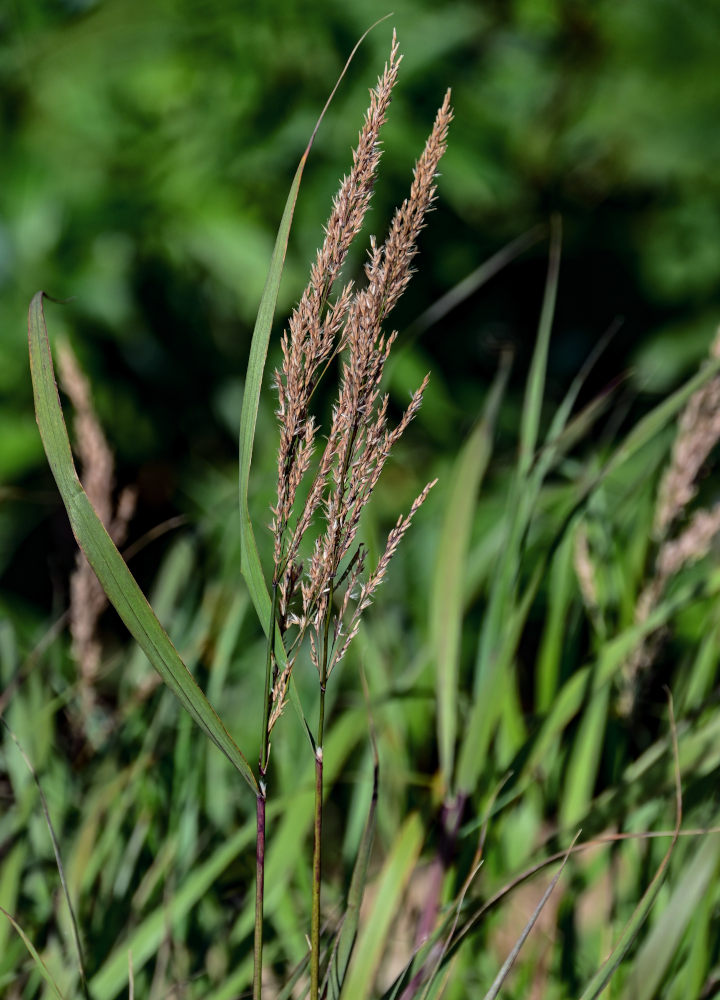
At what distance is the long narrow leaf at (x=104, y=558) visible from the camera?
50 cm

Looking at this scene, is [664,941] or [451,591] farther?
[451,591]

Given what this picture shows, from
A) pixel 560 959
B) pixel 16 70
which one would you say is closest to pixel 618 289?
pixel 16 70

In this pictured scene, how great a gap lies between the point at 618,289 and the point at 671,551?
1.01 metres

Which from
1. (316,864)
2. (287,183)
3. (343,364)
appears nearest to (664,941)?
(316,864)

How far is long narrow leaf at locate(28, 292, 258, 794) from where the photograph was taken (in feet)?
1.63

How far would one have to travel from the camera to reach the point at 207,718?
511 mm

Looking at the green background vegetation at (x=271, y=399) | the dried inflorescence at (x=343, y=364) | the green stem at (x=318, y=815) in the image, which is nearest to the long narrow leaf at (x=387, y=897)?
the green background vegetation at (x=271, y=399)

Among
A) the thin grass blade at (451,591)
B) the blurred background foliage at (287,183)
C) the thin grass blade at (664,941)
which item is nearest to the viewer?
the thin grass blade at (664,941)

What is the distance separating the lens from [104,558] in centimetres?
50

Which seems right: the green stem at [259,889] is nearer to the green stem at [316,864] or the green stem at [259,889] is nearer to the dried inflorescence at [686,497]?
the green stem at [316,864]

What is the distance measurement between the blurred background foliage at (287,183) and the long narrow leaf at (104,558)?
74 cm

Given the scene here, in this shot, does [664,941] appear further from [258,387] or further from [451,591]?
[258,387]

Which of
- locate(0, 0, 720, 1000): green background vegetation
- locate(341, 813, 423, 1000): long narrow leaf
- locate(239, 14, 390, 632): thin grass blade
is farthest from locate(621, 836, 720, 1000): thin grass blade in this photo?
locate(239, 14, 390, 632): thin grass blade

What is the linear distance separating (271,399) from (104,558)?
1.02 m
